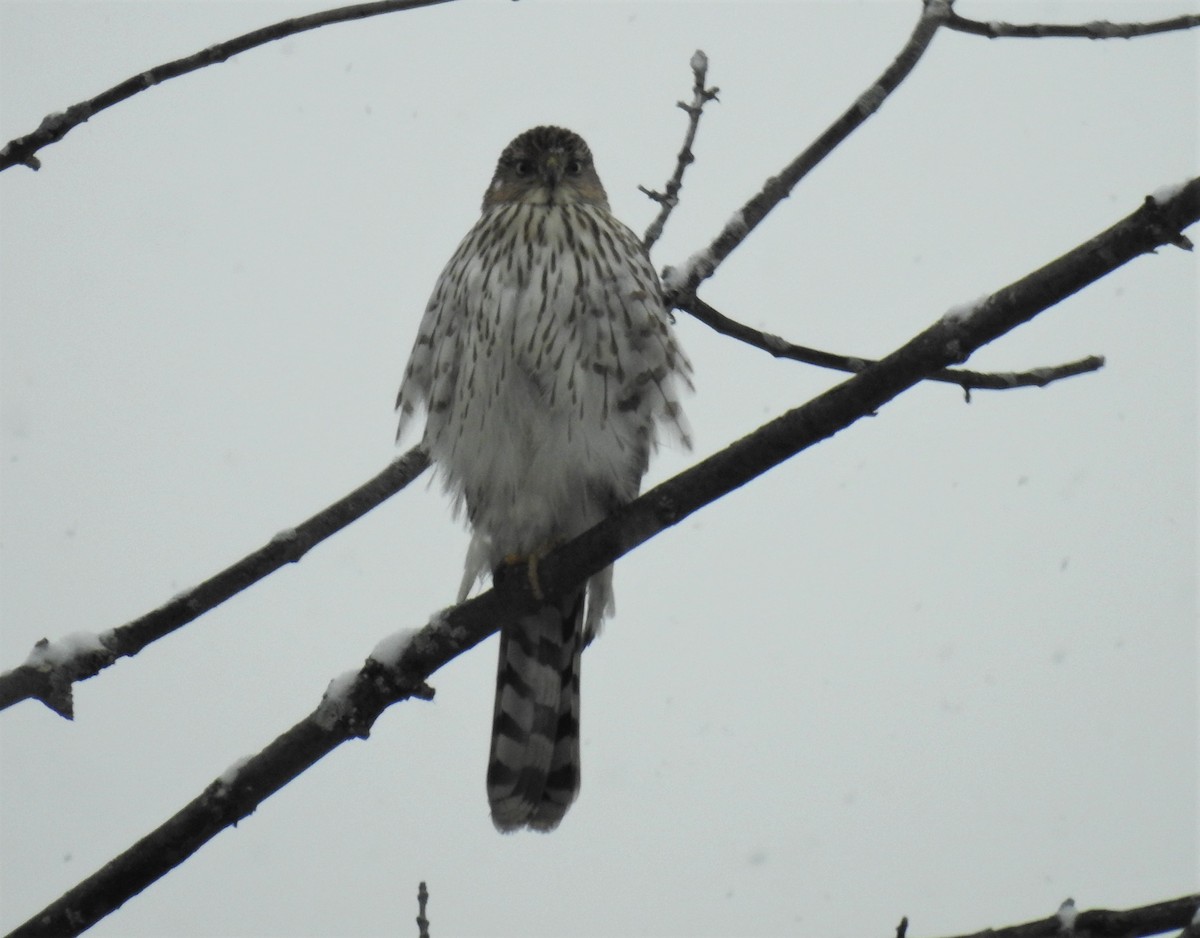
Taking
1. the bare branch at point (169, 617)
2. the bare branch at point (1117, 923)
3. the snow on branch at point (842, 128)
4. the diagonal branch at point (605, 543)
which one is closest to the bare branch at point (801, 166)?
the snow on branch at point (842, 128)

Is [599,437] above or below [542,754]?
above

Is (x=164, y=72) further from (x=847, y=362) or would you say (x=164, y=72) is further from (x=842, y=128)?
(x=842, y=128)

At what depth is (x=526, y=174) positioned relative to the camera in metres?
4.91

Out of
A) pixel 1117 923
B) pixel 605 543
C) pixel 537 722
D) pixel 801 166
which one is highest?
pixel 801 166

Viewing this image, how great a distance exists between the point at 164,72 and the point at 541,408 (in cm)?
181

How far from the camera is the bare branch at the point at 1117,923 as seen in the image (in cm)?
253

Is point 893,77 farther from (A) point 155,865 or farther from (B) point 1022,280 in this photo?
(A) point 155,865

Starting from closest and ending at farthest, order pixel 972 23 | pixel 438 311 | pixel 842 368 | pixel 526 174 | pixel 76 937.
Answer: pixel 76 937 → pixel 842 368 → pixel 972 23 → pixel 438 311 → pixel 526 174

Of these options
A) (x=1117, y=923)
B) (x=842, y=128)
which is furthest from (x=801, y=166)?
(x=1117, y=923)

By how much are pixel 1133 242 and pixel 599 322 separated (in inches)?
75.2

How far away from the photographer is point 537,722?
4590mm

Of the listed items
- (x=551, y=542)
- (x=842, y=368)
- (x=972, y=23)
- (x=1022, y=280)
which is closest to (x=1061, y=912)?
→ (x=1022, y=280)

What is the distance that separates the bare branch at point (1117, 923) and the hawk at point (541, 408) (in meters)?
1.79

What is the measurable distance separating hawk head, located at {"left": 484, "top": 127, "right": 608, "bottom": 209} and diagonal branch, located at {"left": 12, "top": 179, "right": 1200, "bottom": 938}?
5.90 feet
